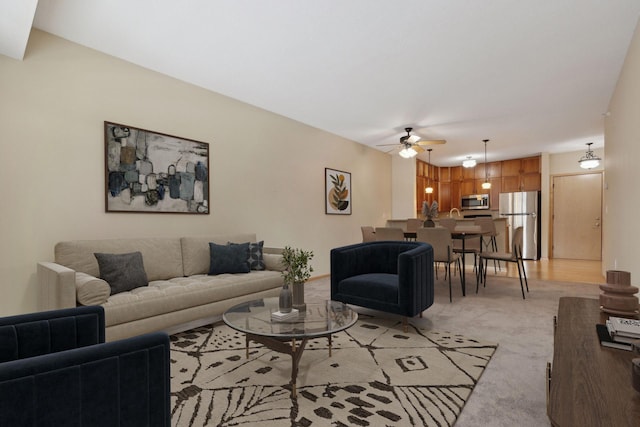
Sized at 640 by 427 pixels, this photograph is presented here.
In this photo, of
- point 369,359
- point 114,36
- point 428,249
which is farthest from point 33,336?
point 428,249

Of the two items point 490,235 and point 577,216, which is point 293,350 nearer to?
point 490,235

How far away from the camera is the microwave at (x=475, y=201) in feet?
28.7

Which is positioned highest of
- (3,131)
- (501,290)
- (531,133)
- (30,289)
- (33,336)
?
(531,133)

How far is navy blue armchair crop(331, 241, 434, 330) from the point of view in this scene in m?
2.86

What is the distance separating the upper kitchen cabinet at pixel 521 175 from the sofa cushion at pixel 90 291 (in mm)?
8969

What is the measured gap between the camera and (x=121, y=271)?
2.74 m

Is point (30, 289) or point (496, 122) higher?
point (496, 122)

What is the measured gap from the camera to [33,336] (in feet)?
4.07

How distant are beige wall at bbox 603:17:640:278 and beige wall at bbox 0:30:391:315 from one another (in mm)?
3995

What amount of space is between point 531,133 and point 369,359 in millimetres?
5744

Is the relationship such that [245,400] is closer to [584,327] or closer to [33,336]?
[33,336]

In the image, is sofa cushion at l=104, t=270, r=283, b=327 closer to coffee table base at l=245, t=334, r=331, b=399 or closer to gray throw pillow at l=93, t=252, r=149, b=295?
gray throw pillow at l=93, t=252, r=149, b=295

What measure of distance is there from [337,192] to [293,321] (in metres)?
4.22

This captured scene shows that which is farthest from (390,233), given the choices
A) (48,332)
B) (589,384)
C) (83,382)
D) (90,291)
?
(83,382)
